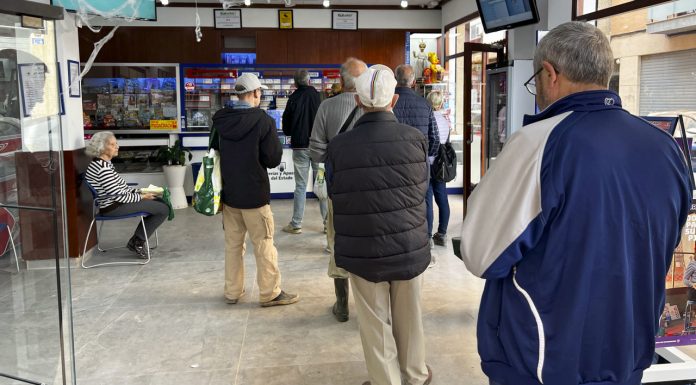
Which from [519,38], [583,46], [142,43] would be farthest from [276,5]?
[583,46]

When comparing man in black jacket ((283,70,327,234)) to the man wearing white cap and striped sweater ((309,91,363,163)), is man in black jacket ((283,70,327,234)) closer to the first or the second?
striped sweater ((309,91,363,163))

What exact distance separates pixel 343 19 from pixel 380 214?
7581 millimetres

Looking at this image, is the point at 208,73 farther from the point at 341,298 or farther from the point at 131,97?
the point at 341,298

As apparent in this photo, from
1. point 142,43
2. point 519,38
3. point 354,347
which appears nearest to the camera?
point 354,347

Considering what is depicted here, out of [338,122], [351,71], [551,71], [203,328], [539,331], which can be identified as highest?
[351,71]

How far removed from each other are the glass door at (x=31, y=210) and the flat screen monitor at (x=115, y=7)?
2.34m

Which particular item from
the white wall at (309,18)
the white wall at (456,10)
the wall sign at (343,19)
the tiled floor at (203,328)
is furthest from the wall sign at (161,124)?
the white wall at (456,10)

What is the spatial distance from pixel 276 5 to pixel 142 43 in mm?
2168

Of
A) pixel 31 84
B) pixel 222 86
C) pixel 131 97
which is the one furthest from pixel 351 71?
pixel 131 97

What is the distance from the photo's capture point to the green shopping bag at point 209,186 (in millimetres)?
4012

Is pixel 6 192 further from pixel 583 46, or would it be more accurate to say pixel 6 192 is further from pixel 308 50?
pixel 308 50

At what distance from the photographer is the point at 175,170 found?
8.12m

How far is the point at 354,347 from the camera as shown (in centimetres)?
353

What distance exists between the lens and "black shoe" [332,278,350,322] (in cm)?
388
